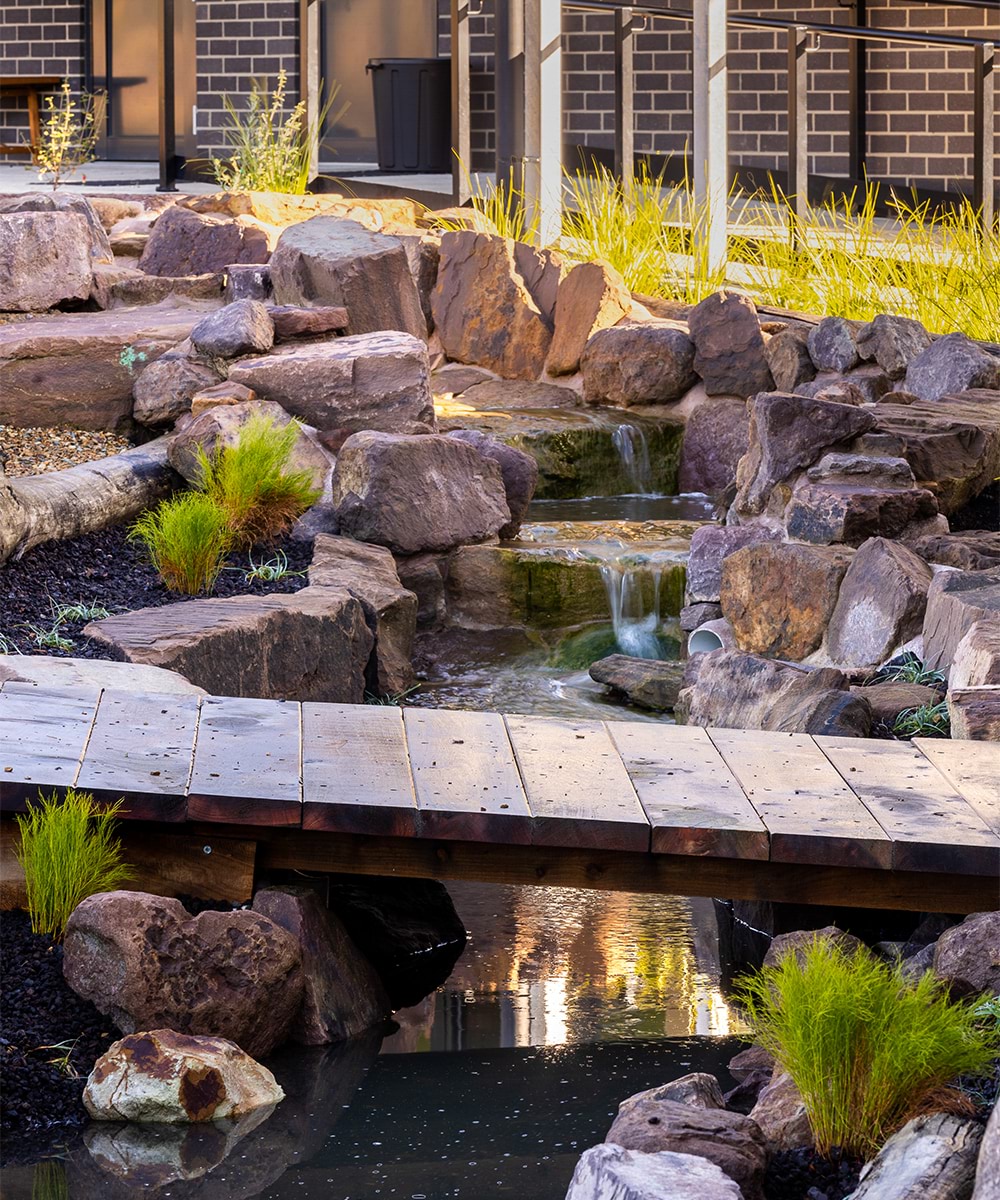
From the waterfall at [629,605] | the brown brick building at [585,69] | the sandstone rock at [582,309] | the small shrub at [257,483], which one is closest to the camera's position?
the small shrub at [257,483]

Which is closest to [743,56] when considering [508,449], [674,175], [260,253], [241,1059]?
[674,175]

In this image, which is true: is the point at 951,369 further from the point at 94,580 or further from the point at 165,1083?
the point at 165,1083

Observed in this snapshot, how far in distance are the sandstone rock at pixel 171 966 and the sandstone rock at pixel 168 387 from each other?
3.99 metres

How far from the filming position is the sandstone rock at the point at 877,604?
510cm

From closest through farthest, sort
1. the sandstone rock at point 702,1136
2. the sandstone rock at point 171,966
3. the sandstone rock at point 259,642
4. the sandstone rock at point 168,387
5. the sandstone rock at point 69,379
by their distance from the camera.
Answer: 1. the sandstone rock at point 702,1136
2. the sandstone rock at point 171,966
3. the sandstone rock at point 259,642
4. the sandstone rock at point 168,387
5. the sandstone rock at point 69,379

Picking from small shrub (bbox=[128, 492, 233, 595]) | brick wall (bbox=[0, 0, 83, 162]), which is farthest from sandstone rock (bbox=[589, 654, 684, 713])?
brick wall (bbox=[0, 0, 83, 162])

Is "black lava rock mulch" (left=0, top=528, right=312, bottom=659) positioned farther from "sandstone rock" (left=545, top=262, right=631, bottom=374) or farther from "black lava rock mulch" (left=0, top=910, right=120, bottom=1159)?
"sandstone rock" (left=545, top=262, right=631, bottom=374)

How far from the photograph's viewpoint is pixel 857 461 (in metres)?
5.96

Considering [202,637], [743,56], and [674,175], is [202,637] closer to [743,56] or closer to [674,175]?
[743,56]

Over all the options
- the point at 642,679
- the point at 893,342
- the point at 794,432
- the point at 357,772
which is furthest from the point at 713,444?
the point at 357,772

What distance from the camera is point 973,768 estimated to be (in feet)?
12.7

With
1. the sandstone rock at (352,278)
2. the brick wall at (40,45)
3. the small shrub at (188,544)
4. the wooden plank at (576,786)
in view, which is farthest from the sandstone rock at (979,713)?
the brick wall at (40,45)

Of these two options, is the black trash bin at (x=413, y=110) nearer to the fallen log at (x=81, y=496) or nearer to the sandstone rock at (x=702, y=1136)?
the fallen log at (x=81, y=496)

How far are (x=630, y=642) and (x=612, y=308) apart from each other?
9.22 ft
